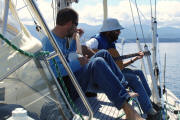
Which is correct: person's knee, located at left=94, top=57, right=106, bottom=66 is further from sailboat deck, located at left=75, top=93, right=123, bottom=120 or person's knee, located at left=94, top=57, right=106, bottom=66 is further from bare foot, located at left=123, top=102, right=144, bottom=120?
sailboat deck, located at left=75, top=93, right=123, bottom=120

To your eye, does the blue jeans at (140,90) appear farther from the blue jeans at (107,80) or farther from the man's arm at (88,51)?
the blue jeans at (107,80)

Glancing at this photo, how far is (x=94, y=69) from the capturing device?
2342 mm

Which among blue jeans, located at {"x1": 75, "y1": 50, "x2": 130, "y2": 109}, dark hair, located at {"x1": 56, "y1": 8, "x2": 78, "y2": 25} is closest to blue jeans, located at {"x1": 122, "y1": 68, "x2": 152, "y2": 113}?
blue jeans, located at {"x1": 75, "y1": 50, "x2": 130, "y2": 109}

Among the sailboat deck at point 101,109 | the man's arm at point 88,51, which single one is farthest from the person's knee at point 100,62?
the man's arm at point 88,51

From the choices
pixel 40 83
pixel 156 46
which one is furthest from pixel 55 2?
pixel 40 83

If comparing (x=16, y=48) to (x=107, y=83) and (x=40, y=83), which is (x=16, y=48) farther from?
(x=107, y=83)

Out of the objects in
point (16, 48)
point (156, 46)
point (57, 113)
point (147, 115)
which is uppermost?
point (16, 48)

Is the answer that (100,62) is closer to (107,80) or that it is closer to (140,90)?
(107,80)

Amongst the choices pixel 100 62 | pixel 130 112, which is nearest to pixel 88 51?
pixel 100 62

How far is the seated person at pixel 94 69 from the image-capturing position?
7.44 ft

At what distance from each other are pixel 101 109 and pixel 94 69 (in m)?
0.91

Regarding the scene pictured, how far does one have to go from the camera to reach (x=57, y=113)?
5.33 feet

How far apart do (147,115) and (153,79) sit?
0.71 meters

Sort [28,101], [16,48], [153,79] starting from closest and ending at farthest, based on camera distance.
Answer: [16,48], [28,101], [153,79]
